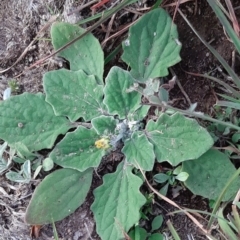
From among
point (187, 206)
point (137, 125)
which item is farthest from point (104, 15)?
point (187, 206)

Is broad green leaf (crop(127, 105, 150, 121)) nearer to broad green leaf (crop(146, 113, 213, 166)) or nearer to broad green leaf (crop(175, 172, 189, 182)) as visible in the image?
broad green leaf (crop(146, 113, 213, 166))

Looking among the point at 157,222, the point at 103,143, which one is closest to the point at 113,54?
the point at 103,143

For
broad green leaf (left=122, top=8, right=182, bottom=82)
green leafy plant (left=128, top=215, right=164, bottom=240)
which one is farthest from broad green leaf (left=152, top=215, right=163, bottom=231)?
broad green leaf (left=122, top=8, right=182, bottom=82)

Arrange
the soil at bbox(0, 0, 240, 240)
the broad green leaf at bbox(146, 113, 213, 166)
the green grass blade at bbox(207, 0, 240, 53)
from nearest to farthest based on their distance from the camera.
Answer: the green grass blade at bbox(207, 0, 240, 53), the broad green leaf at bbox(146, 113, 213, 166), the soil at bbox(0, 0, 240, 240)

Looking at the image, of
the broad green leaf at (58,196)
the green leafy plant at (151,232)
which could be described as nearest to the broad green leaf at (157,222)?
the green leafy plant at (151,232)

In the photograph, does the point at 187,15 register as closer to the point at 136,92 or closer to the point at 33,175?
the point at 136,92

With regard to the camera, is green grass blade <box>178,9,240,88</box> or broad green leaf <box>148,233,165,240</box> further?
broad green leaf <box>148,233,165,240</box>
